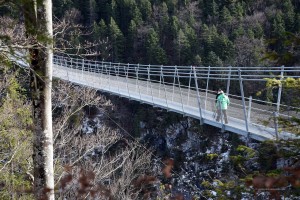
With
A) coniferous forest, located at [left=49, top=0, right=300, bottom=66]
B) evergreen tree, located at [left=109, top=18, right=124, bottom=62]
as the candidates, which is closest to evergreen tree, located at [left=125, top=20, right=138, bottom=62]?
coniferous forest, located at [left=49, top=0, right=300, bottom=66]

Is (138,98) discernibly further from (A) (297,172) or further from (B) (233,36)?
(B) (233,36)

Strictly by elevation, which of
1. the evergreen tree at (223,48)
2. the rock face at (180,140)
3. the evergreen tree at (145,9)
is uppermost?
the evergreen tree at (145,9)

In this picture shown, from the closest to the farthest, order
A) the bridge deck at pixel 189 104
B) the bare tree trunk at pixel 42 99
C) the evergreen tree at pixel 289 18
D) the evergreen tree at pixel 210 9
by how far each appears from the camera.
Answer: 1. the bare tree trunk at pixel 42 99
2. the bridge deck at pixel 189 104
3. the evergreen tree at pixel 289 18
4. the evergreen tree at pixel 210 9

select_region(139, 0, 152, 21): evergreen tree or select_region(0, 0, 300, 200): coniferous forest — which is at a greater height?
select_region(139, 0, 152, 21): evergreen tree

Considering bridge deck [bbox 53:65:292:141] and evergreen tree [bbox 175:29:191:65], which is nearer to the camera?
bridge deck [bbox 53:65:292:141]

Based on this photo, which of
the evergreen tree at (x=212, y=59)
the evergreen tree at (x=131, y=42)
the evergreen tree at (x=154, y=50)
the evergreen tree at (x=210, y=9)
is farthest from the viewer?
the evergreen tree at (x=131, y=42)

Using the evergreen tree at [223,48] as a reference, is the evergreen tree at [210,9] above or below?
above

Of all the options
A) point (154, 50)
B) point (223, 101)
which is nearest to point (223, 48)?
point (154, 50)

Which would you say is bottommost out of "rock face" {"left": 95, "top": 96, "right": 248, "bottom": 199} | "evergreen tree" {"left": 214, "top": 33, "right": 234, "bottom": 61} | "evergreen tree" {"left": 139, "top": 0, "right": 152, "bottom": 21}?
"rock face" {"left": 95, "top": 96, "right": 248, "bottom": 199}

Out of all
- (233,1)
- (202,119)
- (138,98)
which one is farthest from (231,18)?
(202,119)

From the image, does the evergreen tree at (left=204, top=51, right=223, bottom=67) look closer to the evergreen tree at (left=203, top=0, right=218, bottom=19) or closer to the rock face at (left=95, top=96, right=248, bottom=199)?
the rock face at (left=95, top=96, right=248, bottom=199)

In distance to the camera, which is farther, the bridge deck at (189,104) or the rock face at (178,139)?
the rock face at (178,139)

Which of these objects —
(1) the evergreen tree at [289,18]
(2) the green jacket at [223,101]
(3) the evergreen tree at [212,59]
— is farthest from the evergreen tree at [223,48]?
(2) the green jacket at [223,101]

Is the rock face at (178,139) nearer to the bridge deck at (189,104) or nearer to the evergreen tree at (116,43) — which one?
the evergreen tree at (116,43)
